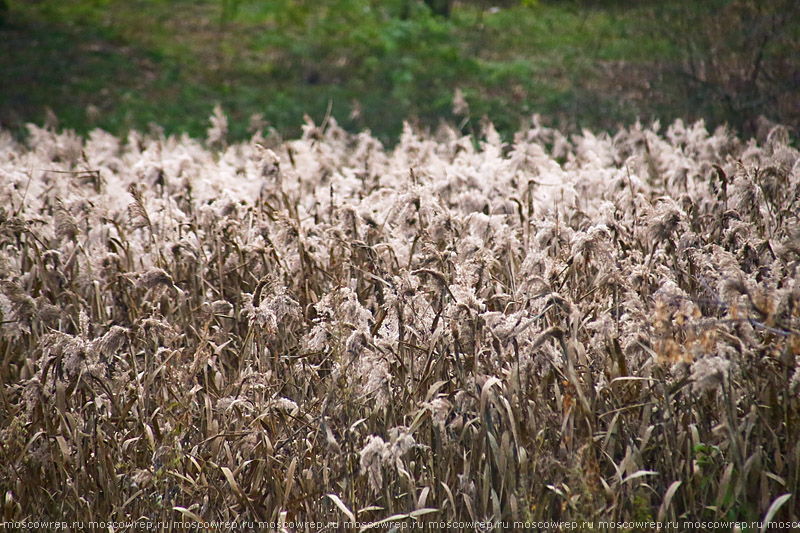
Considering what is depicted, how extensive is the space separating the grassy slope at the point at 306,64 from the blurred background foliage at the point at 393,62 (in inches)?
1.5

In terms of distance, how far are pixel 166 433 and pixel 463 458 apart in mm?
1014

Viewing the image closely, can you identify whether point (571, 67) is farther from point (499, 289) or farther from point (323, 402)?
point (323, 402)

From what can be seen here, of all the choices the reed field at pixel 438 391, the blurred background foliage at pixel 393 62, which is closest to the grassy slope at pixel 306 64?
the blurred background foliage at pixel 393 62

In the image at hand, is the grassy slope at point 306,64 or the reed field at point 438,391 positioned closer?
the reed field at point 438,391

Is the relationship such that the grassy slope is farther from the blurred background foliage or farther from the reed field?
the reed field

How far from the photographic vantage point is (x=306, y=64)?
44.5ft

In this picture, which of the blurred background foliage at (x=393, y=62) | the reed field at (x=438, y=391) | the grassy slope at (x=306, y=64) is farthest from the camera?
the grassy slope at (x=306, y=64)

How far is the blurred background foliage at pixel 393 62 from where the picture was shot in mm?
7930

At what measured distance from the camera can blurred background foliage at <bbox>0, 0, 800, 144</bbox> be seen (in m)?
7.93

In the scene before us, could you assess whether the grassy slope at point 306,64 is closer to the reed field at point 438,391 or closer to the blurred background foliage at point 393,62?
the blurred background foliage at point 393,62

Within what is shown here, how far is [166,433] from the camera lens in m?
2.44

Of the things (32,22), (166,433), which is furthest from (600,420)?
(32,22)

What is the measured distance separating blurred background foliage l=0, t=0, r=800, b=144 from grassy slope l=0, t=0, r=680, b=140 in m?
0.04

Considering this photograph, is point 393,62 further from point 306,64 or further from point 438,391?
point 438,391
